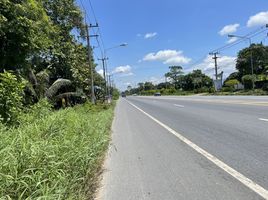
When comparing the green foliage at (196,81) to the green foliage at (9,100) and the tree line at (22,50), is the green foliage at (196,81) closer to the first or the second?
the tree line at (22,50)

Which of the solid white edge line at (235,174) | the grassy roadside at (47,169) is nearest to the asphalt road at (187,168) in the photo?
the solid white edge line at (235,174)

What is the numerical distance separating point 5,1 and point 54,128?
6.16 meters

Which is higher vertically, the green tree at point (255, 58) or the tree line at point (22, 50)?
the green tree at point (255, 58)

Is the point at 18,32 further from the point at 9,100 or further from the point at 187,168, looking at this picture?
the point at 187,168

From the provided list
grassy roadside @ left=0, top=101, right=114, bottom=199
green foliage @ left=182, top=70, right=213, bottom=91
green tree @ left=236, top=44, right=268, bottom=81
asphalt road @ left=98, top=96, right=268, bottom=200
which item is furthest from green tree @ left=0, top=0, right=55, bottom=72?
green foliage @ left=182, top=70, right=213, bottom=91

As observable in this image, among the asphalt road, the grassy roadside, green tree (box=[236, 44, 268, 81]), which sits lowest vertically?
the asphalt road

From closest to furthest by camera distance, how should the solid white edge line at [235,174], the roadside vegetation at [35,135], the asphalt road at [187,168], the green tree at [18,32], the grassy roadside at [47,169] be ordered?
the grassy roadside at [47,169] < the roadside vegetation at [35,135] < the solid white edge line at [235,174] < the asphalt road at [187,168] < the green tree at [18,32]

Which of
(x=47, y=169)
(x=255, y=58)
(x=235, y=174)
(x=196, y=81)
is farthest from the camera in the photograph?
(x=196, y=81)

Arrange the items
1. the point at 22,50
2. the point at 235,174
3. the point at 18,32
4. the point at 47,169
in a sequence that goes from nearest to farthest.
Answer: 1. the point at 47,169
2. the point at 235,174
3. the point at 18,32
4. the point at 22,50

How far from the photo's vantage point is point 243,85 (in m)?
74.3

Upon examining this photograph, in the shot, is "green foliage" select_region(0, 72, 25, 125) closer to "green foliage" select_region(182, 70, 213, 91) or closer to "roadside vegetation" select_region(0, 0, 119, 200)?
"roadside vegetation" select_region(0, 0, 119, 200)

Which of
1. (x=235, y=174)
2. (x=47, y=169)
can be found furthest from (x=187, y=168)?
(x=47, y=169)

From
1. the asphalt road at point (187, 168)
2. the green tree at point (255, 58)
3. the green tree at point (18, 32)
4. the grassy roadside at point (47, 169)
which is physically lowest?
the asphalt road at point (187, 168)

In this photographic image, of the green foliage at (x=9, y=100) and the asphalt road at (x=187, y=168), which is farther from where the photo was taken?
the green foliage at (x=9, y=100)
